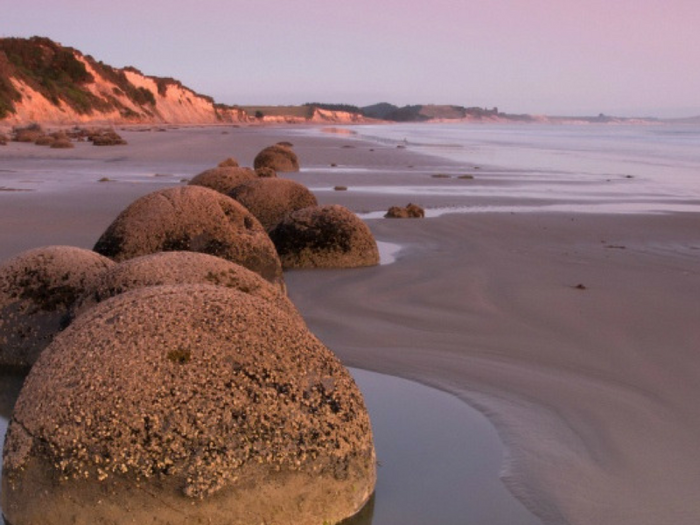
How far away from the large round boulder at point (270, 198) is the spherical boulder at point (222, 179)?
1.47 m

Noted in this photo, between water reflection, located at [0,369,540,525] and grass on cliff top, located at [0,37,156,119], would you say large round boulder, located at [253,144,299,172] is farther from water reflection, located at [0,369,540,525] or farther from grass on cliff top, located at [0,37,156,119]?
grass on cliff top, located at [0,37,156,119]

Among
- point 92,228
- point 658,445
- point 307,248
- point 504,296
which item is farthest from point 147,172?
point 658,445

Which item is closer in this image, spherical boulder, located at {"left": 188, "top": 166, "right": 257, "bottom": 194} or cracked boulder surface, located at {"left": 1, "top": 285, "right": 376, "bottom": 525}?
cracked boulder surface, located at {"left": 1, "top": 285, "right": 376, "bottom": 525}

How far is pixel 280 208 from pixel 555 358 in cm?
513

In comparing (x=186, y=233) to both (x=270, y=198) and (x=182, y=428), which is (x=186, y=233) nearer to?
(x=270, y=198)

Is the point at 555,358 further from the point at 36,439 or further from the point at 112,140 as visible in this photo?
the point at 112,140

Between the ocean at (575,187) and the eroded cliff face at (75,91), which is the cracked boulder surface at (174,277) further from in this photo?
the eroded cliff face at (75,91)

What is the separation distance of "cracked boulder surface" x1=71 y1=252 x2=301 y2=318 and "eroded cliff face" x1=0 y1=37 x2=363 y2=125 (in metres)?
40.2

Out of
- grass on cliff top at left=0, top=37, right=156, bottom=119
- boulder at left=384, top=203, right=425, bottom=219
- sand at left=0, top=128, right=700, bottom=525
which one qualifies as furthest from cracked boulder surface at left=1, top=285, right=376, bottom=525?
grass on cliff top at left=0, top=37, right=156, bottom=119

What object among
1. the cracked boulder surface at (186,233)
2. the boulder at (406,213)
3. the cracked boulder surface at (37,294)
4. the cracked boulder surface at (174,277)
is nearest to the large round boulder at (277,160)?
the boulder at (406,213)

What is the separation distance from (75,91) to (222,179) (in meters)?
47.1

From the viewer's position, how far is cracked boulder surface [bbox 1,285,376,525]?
2660 millimetres

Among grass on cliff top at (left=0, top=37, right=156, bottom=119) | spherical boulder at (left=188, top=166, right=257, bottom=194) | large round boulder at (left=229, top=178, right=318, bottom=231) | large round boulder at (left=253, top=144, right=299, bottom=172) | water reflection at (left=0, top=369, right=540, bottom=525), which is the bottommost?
grass on cliff top at (left=0, top=37, right=156, bottom=119)

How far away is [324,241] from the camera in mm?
7941
